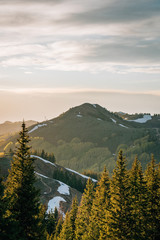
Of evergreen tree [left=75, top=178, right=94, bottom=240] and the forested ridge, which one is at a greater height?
the forested ridge

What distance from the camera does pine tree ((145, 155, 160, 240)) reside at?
115ft

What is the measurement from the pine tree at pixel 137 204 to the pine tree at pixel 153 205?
0.95m

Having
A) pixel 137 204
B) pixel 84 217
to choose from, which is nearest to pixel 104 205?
pixel 137 204

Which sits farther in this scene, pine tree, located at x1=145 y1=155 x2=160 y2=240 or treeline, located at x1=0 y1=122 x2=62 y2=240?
pine tree, located at x1=145 y1=155 x2=160 y2=240

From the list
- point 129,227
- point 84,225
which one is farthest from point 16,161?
point 84,225

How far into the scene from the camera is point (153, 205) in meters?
36.8

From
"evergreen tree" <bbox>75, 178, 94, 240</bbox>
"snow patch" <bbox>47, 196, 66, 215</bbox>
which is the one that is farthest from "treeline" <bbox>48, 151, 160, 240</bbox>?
"snow patch" <bbox>47, 196, 66, 215</bbox>

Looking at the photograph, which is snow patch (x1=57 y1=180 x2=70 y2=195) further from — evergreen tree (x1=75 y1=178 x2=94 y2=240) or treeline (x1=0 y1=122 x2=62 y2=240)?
treeline (x1=0 y1=122 x2=62 y2=240)

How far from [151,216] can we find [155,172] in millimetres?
5508

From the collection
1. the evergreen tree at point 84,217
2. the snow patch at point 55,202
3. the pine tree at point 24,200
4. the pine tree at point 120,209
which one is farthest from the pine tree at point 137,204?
the snow patch at point 55,202

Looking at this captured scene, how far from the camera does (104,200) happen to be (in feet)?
136

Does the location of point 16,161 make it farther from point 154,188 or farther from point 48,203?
point 48,203

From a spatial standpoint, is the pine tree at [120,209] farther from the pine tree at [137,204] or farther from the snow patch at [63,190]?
the snow patch at [63,190]

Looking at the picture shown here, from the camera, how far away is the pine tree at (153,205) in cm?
3516
